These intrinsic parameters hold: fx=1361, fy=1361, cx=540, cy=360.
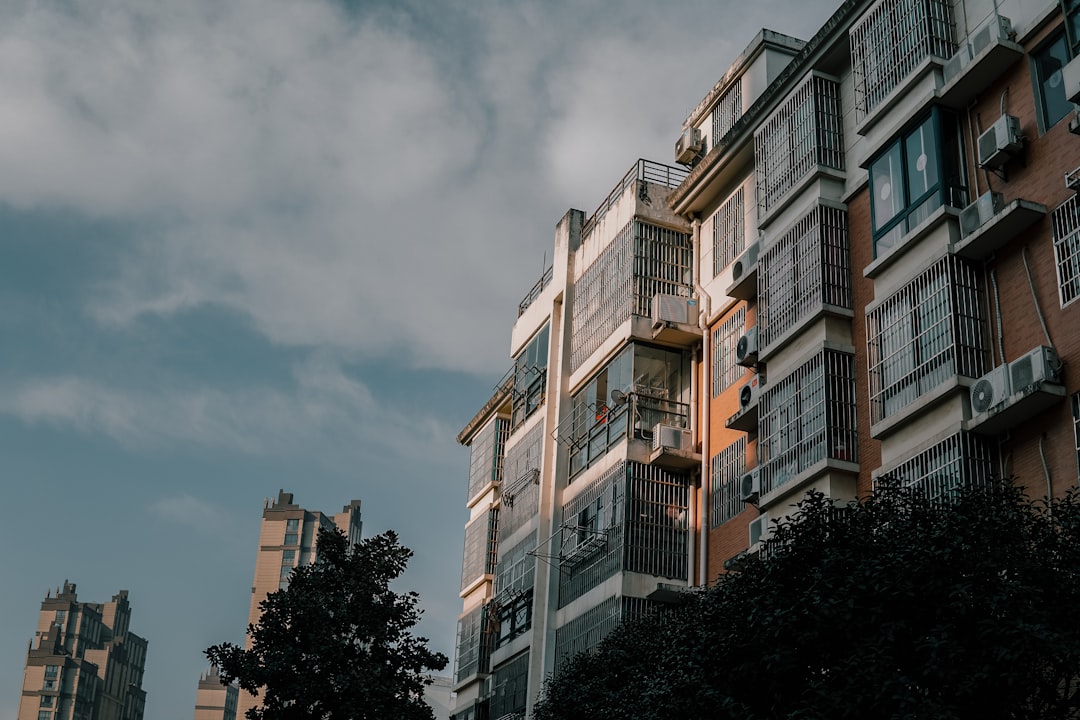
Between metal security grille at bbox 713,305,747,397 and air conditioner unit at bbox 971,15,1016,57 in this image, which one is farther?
metal security grille at bbox 713,305,747,397

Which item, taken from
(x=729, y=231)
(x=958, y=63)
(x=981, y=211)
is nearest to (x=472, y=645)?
(x=729, y=231)

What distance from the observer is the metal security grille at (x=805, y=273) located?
22625 mm

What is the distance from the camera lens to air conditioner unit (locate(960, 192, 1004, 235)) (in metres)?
18.9

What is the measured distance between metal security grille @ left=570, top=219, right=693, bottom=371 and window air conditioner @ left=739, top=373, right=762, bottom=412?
426cm

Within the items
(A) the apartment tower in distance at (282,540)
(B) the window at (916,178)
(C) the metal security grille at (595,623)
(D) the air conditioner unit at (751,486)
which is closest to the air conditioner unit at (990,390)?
(B) the window at (916,178)

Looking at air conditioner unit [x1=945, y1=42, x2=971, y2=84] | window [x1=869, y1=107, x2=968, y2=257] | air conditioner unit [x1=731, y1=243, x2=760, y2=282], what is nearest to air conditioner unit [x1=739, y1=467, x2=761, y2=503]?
air conditioner unit [x1=731, y1=243, x2=760, y2=282]

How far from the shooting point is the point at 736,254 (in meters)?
27.7

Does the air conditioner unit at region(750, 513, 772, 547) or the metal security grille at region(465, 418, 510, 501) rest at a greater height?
the metal security grille at region(465, 418, 510, 501)

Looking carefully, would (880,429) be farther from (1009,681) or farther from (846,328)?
(1009,681)

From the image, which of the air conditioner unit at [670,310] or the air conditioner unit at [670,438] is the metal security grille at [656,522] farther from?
the air conditioner unit at [670,310]

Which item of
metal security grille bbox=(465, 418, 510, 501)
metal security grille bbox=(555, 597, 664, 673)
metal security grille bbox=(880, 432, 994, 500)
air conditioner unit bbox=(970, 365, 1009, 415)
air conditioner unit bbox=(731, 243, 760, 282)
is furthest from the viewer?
metal security grille bbox=(465, 418, 510, 501)

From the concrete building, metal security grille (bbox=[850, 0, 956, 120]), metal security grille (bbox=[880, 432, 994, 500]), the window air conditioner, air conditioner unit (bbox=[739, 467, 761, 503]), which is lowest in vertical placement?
metal security grille (bbox=[880, 432, 994, 500])

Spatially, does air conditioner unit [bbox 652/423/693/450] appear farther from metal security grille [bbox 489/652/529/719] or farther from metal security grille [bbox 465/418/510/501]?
metal security grille [bbox 465/418/510/501]

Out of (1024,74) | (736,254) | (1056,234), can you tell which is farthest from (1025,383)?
(736,254)
